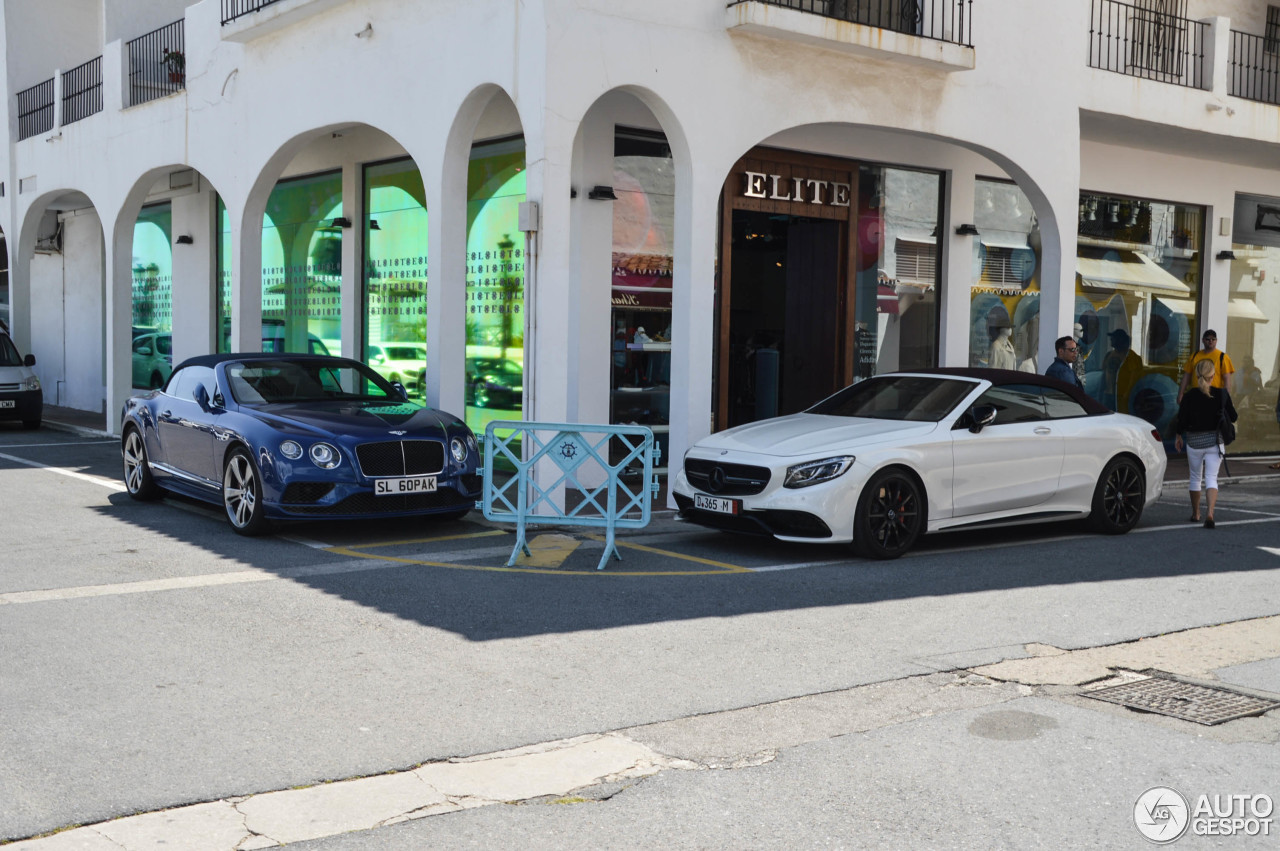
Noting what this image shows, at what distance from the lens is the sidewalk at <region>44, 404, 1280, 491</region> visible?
1656 centimetres

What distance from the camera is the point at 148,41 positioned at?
19125mm

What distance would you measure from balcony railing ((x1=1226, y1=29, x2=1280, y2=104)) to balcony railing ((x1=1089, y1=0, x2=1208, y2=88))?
1.03 m

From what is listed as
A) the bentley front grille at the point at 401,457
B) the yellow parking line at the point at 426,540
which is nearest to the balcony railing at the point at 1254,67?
the yellow parking line at the point at 426,540

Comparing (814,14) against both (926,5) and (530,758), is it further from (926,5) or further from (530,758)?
(530,758)

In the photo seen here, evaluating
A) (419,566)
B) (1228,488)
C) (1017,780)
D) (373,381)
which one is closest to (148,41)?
(373,381)

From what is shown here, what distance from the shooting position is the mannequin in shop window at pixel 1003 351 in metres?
16.8

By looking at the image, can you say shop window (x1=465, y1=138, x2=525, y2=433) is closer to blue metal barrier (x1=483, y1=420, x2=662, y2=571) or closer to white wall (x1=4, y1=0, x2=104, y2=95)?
blue metal barrier (x1=483, y1=420, x2=662, y2=571)

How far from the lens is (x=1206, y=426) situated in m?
11.6

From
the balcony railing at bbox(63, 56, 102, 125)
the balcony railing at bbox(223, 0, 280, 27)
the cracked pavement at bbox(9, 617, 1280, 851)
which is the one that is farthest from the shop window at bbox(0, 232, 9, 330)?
the cracked pavement at bbox(9, 617, 1280, 851)

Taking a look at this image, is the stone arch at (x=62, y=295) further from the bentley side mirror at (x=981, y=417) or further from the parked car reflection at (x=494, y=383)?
the bentley side mirror at (x=981, y=417)

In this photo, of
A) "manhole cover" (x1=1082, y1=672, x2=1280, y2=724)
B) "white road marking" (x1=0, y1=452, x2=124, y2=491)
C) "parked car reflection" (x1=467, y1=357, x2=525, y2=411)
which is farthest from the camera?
"parked car reflection" (x1=467, y1=357, x2=525, y2=411)

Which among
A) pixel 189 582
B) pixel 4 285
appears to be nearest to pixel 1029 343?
pixel 189 582

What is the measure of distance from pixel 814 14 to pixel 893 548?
5661 mm

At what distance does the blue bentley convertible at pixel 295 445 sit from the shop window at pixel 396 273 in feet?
14.8
